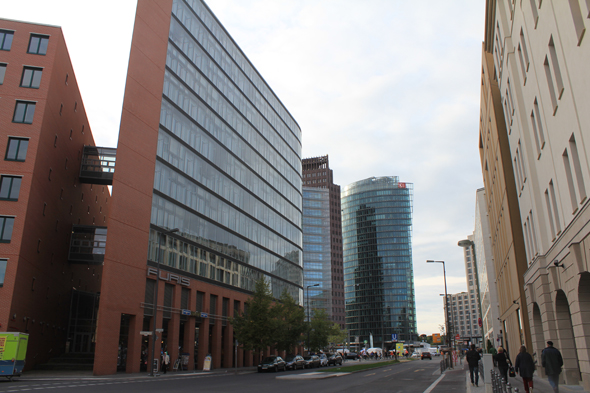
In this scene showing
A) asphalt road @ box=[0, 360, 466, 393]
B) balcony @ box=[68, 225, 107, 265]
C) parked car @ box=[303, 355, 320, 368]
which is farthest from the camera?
parked car @ box=[303, 355, 320, 368]

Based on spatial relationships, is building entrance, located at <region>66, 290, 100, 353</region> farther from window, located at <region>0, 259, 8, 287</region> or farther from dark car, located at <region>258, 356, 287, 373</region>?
dark car, located at <region>258, 356, 287, 373</region>

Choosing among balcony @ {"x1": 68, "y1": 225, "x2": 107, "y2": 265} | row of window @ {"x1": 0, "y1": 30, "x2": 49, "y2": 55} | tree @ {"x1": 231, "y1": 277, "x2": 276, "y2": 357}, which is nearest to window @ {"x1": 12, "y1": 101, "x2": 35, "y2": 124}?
row of window @ {"x1": 0, "y1": 30, "x2": 49, "y2": 55}

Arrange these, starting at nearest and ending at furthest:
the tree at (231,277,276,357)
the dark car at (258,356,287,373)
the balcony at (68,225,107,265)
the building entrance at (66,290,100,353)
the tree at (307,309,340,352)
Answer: the dark car at (258,356,287,373) → the balcony at (68,225,107,265) → the tree at (231,277,276,357) → the building entrance at (66,290,100,353) → the tree at (307,309,340,352)

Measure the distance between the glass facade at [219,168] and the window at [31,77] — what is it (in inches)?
419

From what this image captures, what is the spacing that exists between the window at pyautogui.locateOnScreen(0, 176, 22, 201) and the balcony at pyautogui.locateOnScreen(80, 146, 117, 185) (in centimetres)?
1265

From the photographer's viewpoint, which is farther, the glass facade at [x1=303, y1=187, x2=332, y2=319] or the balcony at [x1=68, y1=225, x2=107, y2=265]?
the glass facade at [x1=303, y1=187, x2=332, y2=319]

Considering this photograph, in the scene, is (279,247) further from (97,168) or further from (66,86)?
(66,86)

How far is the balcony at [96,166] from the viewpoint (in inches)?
1895

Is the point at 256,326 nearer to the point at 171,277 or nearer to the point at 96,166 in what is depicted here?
the point at 171,277

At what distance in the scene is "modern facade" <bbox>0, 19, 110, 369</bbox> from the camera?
34281 millimetres

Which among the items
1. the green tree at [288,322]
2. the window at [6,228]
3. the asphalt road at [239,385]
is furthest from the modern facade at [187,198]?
the asphalt road at [239,385]

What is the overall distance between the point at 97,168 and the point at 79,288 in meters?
14.2

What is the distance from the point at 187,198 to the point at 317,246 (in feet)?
369

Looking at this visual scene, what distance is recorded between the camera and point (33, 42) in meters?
39.2
